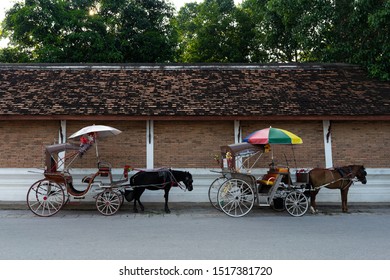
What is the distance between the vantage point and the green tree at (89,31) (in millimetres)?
18828

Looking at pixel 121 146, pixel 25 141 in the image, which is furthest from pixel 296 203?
pixel 25 141

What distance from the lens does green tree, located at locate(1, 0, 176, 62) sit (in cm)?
1883

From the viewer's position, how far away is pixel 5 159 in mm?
10844

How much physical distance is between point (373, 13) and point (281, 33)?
5.88m

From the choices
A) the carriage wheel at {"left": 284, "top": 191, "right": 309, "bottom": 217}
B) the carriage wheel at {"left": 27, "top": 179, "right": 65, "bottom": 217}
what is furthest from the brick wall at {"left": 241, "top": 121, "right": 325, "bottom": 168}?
the carriage wheel at {"left": 27, "top": 179, "right": 65, "bottom": 217}

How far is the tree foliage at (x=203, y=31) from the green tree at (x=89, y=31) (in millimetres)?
55

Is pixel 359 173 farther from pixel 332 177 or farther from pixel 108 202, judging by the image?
pixel 108 202

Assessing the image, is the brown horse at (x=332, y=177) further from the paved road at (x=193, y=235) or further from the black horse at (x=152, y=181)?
the black horse at (x=152, y=181)

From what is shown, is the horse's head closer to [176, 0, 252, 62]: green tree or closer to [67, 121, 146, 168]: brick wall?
[67, 121, 146, 168]: brick wall

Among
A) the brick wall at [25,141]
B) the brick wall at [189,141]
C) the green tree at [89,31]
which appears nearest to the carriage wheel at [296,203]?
the brick wall at [189,141]

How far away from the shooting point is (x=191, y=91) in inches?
468

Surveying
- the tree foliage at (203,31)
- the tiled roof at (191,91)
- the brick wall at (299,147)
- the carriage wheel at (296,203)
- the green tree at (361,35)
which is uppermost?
the tree foliage at (203,31)

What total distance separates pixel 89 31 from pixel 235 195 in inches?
595

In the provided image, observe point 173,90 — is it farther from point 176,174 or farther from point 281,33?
point 281,33
